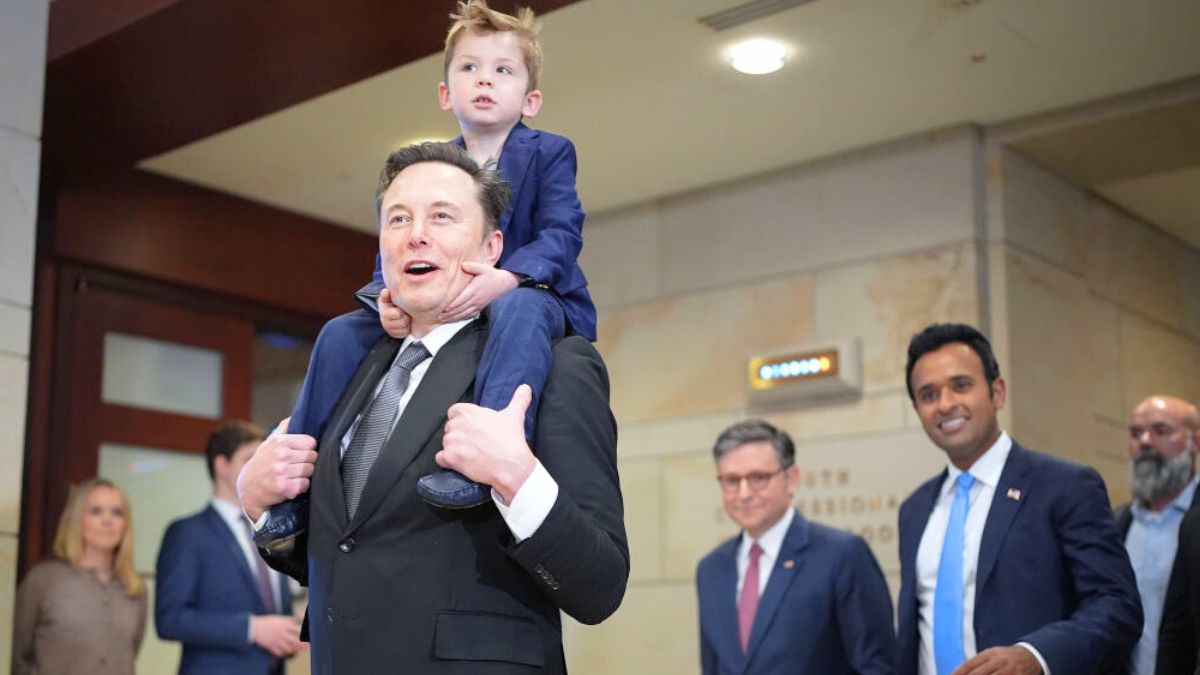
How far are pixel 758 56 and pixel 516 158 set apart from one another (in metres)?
3.22

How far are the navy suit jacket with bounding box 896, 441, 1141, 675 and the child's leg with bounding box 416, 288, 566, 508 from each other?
173 centimetres

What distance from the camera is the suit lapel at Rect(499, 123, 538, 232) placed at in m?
2.34

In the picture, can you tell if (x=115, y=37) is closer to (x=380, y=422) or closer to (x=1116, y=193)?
Answer: (x=380, y=422)

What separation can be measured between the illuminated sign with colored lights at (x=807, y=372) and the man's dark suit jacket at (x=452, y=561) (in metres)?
4.57

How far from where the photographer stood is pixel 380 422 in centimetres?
184

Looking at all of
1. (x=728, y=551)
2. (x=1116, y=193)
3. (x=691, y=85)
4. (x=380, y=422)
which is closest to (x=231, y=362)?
(x=691, y=85)

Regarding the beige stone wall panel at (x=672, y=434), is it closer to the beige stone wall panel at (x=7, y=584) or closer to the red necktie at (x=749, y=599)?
the red necktie at (x=749, y=599)

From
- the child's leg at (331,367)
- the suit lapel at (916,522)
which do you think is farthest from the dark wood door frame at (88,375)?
the child's leg at (331,367)

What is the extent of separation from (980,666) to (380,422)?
1.72 meters

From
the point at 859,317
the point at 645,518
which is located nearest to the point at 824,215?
the point at 859,317

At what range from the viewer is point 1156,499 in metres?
4.83

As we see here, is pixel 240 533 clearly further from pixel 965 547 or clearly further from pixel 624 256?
pixel 965 547

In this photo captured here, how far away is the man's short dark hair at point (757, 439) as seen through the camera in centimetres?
452

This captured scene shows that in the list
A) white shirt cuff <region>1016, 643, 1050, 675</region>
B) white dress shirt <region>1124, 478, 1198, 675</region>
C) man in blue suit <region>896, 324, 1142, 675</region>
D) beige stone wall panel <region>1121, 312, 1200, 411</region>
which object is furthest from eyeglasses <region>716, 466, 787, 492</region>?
beige stone wall panel <region>1121, 312, 1200, 411</region>
